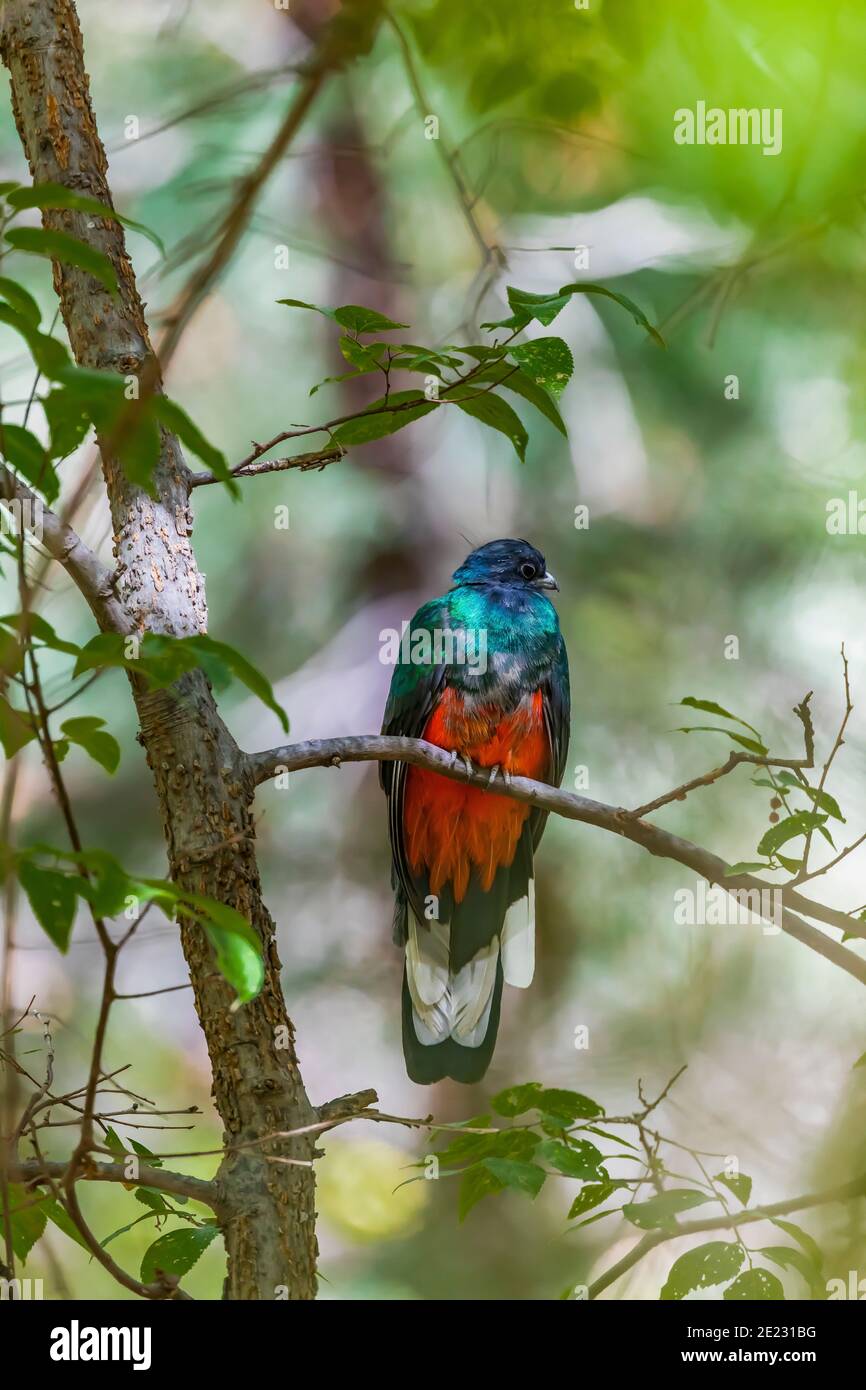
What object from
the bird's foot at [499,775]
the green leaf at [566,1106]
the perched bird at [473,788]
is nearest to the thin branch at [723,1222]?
the green leaf at [566,1106]

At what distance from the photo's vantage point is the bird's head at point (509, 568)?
3754 millimetres

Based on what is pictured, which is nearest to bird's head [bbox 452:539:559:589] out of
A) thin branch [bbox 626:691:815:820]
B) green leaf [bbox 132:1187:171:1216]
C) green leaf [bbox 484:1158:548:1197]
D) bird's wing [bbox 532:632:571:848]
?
bird's wing [bbox 532:632:571:848]

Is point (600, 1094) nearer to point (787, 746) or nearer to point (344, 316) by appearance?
point (787, 746)

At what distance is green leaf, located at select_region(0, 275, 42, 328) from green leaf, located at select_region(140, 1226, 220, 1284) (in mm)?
1329

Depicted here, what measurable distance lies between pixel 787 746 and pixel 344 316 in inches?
120

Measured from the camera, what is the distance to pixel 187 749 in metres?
2.12

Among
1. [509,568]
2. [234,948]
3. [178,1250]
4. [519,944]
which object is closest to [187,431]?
[234,948]

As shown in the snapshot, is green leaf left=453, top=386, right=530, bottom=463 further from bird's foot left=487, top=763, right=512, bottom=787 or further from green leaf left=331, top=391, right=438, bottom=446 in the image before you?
bird's foot left=487, top=763, right=512, bottom=787

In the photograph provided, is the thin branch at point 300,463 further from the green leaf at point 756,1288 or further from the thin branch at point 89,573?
the green leaf at point 756,1288

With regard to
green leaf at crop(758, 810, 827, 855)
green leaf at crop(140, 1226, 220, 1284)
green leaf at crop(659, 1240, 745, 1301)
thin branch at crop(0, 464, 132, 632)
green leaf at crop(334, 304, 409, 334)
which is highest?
green leaf at crop(334, 304, 409, 334)

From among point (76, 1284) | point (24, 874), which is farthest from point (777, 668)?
point (24, 874)

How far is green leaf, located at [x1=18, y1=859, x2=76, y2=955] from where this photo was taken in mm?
1153
